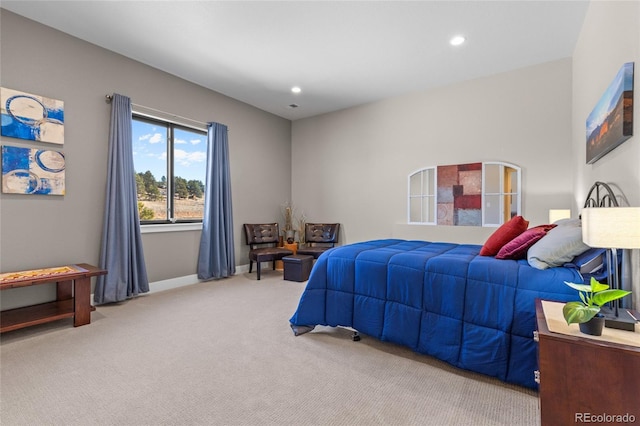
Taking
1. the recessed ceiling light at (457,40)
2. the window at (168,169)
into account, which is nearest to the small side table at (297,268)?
the window at (168,169)

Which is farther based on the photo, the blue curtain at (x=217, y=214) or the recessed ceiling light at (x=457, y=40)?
the blue curtain at (x=217, y=214)

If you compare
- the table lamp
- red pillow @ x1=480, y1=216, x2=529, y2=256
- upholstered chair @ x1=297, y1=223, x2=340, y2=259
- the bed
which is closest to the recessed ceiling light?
red pillow @ x1=480, y1=216, x2=529, y2=256

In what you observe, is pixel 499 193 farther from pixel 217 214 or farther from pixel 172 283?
pixel 172 283

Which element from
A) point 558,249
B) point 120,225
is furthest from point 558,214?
point 120,225

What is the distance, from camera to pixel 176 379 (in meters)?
1.98

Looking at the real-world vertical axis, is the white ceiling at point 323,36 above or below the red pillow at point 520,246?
above

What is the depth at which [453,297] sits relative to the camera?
2072mm

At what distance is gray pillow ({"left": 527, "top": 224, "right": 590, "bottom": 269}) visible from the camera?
1.82 metres

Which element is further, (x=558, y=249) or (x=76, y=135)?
(x=76, y=135)

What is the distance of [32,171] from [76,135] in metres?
0.58

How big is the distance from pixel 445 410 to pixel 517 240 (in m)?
1.26

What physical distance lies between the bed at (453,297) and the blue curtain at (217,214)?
2451mm

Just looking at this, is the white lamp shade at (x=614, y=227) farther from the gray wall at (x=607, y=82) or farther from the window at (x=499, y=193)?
the window at (x=499, y=193)

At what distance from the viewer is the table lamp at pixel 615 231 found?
1.21 meters
